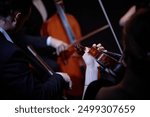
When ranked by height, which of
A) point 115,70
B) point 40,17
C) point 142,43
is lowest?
point 115,70

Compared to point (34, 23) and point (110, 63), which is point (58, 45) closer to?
point (34, 23)

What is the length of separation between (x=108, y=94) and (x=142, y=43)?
0.23 m

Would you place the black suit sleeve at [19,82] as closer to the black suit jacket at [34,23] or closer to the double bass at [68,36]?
the double bass at [68,36]

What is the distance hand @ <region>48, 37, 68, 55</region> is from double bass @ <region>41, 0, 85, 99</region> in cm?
4

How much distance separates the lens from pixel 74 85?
91.1 inches

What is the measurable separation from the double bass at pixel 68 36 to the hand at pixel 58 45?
0.13 ft

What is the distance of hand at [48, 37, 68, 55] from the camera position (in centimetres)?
235

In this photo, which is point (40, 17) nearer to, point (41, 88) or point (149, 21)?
point (41, 88)

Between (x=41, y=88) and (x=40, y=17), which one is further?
(x=40, y=17)

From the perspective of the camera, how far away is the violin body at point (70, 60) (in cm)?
232

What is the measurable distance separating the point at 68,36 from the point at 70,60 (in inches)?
7.2

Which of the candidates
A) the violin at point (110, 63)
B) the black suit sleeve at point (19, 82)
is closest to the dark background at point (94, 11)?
the violin at point (110, 63)

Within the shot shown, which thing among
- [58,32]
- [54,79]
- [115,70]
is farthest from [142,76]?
[58,32]

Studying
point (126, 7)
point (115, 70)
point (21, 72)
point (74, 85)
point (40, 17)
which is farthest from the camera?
point (126, 7)
